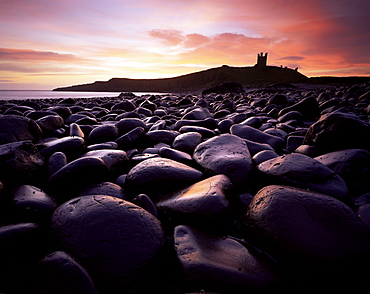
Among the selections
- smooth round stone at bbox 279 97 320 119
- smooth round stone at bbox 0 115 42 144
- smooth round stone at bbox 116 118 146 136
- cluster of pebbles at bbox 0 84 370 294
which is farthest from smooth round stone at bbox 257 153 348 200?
smooth round stone at bbox 279 97 320 119

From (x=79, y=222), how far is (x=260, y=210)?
3.02 feet

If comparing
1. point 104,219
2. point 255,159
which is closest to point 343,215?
point 255,159

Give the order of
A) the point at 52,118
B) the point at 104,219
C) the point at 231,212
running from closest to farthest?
the point at 104,219
the point at 231,212
the point at 52,118

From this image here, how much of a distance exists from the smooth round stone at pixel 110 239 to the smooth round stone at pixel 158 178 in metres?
0.35

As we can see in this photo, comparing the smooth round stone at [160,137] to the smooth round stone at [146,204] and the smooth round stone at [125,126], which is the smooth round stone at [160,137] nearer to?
the smooth round stone at [125,126]

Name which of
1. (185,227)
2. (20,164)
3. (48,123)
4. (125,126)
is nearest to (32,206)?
(20,164)

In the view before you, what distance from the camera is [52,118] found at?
2.88 meters

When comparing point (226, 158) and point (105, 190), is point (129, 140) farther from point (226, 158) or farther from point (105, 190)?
point (226, 158)

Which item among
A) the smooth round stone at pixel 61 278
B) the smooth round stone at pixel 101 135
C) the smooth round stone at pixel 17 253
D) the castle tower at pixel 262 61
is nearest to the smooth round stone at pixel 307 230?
the smooth round stone at pixel 61 278

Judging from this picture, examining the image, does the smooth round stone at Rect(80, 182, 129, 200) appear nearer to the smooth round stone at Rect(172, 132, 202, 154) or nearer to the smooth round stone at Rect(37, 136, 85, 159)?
the smooth round stone at Rect(37, 136, 85, 159)

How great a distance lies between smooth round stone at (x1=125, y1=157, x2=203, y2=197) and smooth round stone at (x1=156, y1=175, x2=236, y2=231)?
0.13 metres

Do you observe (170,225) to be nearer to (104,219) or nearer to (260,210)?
(104,219)

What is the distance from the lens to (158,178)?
56.4 inches

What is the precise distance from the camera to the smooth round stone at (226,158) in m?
1.56
